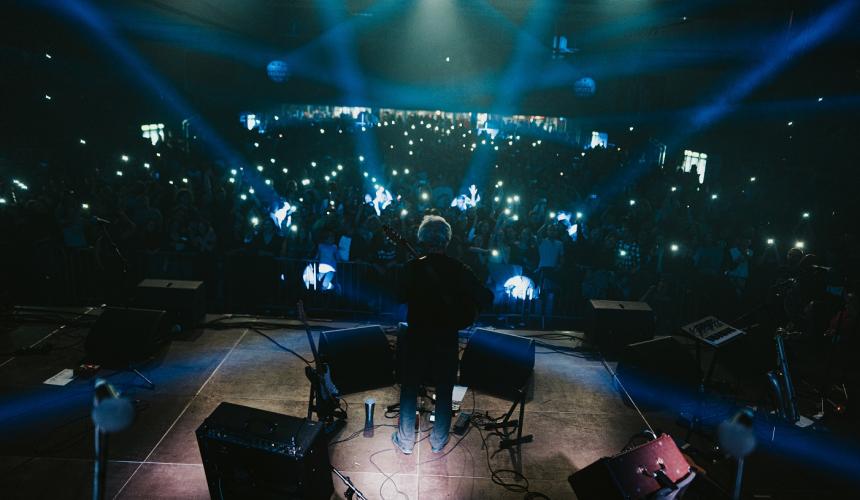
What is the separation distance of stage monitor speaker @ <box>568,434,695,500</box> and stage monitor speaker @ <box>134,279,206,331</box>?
19.7ft

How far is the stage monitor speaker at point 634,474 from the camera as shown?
10.3 ft

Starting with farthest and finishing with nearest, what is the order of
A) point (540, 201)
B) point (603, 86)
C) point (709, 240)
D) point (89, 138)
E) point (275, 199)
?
point (603, 86) < point (89, 138) < point (275, 199) < point (540, 201) < point (709, 240)

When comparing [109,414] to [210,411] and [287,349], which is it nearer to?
[210,411]

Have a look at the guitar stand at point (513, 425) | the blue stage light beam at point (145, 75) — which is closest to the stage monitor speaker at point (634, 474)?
the guitar stand at point (513, 425)

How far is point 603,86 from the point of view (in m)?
17.6

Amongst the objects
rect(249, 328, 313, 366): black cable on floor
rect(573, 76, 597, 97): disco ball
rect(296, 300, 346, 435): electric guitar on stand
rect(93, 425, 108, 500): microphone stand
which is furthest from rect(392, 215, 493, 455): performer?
rect(573, 76, 597, 97): disco ball

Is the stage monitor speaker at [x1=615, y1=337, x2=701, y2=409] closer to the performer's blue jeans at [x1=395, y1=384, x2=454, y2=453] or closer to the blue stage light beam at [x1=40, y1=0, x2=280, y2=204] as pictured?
the performer's blue jeans at [x1=395, y1=384, x2=454, y2=453]

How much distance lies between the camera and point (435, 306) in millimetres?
3879

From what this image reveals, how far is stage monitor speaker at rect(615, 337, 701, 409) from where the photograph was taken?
5430 millimetres

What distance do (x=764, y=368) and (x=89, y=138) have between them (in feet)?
61.0

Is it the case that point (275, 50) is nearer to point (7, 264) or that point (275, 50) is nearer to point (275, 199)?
point (275, 199)

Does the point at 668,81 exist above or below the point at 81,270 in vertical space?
above

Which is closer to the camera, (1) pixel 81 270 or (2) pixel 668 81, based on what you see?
(1) pixel 81 270

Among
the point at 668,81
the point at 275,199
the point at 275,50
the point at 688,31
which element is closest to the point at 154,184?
the point at 275,199
